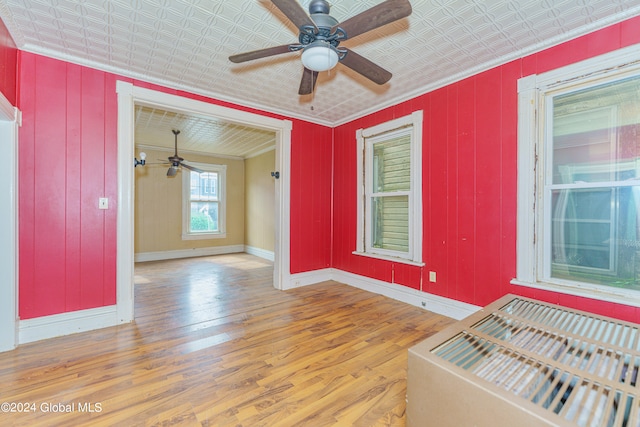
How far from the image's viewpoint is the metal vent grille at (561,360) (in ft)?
3.07

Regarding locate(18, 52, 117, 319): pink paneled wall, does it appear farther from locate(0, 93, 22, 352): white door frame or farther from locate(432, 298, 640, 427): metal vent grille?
locate(432, 298, 640, 427): metal vent grille

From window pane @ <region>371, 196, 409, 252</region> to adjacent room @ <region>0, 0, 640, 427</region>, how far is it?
0.14ft

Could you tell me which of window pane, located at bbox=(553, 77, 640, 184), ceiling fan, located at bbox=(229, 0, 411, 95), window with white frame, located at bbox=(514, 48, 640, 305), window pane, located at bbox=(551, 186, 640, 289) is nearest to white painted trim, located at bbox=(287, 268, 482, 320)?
window with white frame, located at bbox=(514, 48, 640, 305)

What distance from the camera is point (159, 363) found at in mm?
1987

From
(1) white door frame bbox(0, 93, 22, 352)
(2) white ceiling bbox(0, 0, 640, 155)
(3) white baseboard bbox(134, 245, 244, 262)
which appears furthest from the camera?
(3) white baseboard bbox(134, 245, 244, 262)

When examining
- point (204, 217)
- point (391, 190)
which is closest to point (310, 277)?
point (391, 190)

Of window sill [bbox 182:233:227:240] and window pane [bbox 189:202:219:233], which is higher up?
window pane [bbox 189:202:219:233]

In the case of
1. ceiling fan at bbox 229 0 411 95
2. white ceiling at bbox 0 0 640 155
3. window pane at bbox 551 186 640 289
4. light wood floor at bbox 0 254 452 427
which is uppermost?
white ceiling at bbox 0 0 640 155

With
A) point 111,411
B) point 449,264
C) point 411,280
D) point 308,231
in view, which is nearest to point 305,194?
point 308,231

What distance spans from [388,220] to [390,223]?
52 mm

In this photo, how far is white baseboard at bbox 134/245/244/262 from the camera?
19.8 ft

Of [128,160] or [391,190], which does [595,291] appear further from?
[128,160]

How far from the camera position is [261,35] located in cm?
216

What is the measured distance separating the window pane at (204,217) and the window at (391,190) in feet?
14.7
